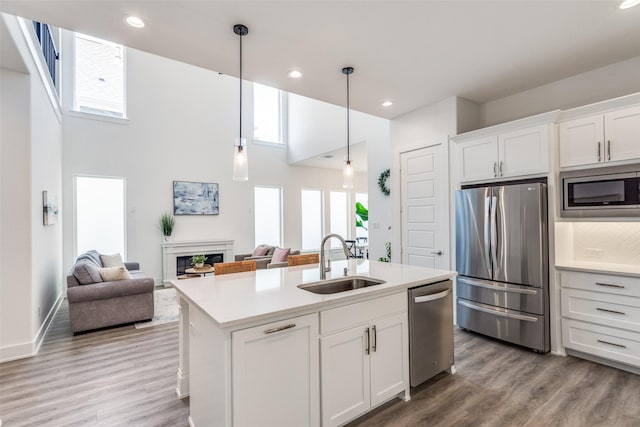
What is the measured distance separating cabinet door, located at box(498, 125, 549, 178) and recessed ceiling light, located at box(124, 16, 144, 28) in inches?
141

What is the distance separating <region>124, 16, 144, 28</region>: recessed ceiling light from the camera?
2.26 m

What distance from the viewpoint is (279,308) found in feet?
5.37

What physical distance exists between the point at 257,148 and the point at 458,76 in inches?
221

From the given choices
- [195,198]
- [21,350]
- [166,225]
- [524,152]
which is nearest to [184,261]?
[166,225]

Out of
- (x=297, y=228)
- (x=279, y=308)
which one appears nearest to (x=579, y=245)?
(x=279, y=308)

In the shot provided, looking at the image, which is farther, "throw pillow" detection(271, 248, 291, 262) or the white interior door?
"throw pillow" detection(271, 248, 291, 262)

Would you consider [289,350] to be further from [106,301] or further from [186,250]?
[186,250]

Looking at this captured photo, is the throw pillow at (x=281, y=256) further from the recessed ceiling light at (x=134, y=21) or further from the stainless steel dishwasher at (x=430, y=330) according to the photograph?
the recessed ceiling light at (x=134, y=21)

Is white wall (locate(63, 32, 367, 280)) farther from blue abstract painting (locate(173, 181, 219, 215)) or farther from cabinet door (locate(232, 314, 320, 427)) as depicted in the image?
cabinet door (locate(232, 314, 320, 427))

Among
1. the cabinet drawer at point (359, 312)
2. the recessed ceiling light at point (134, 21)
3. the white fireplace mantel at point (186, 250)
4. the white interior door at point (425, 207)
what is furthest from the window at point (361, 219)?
the recessed ceiling light at point (134, 21)

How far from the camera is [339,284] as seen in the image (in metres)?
2.45

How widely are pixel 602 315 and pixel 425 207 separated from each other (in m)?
2.09

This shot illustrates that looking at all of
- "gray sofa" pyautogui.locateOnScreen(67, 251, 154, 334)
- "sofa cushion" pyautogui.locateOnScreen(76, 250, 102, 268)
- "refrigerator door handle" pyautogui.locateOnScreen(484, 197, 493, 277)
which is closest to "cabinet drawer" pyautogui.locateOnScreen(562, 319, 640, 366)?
"refrigerator door handle" pyautogui.locateOnScreen(484, 197, 493, 277)

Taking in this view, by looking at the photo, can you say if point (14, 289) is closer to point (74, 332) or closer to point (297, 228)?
point (74, 332)
